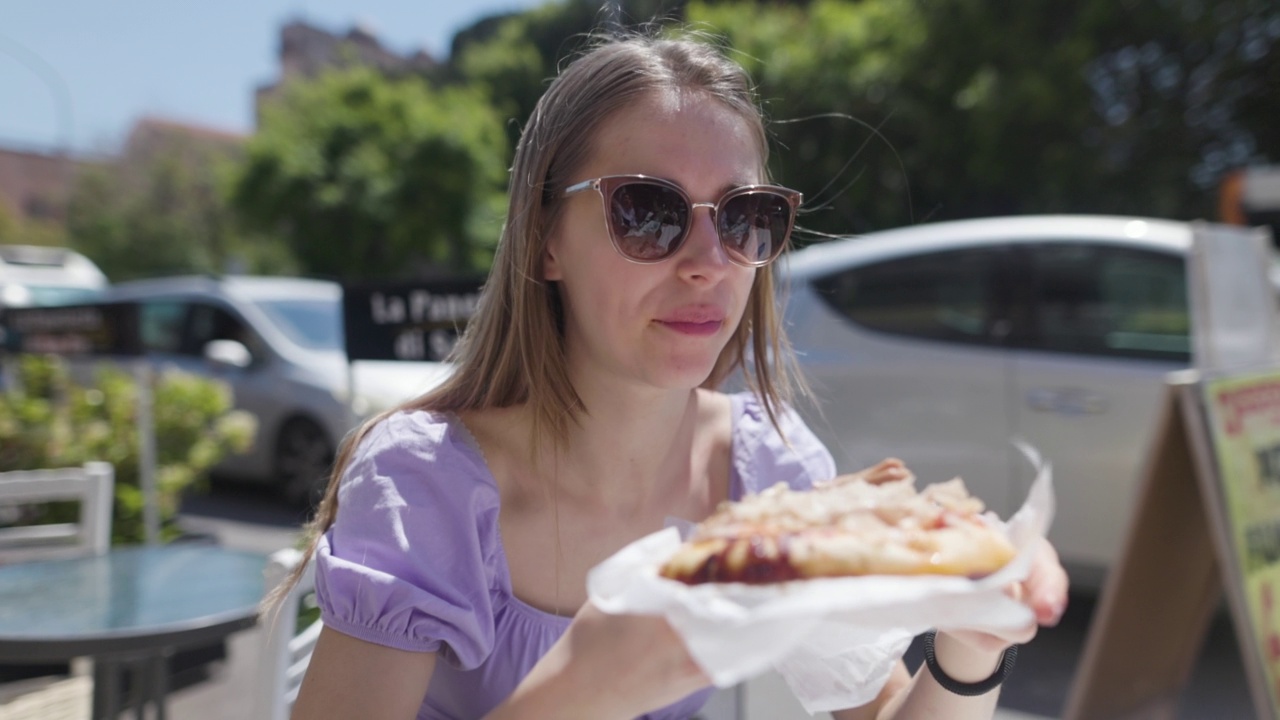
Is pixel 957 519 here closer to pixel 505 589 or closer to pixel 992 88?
pixel 505 589

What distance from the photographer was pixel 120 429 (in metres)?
5.08

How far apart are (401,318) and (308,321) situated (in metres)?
4.94

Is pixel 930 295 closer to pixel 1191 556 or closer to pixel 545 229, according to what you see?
pixel 1191 556

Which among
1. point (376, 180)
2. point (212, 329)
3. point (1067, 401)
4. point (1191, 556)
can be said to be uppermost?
point (376, 180)

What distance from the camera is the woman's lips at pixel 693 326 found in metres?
1.31

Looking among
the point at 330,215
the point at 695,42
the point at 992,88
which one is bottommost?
the point at 695,42

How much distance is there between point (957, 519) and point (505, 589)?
2.16ft

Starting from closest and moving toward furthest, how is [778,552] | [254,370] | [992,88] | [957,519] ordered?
1. [778,552]
2. [957,519]
3. [254,370]
4. [992,88]

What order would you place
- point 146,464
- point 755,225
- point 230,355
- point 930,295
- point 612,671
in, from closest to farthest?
point 612,671, point 755,225, point 146,464, point 930,295, point 230,355

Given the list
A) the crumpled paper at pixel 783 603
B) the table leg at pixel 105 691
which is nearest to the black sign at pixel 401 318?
the table leg at pixel 105 691

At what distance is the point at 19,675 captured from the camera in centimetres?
347

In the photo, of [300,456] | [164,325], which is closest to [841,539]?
[300,456]

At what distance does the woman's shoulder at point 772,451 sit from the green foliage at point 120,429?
12.6ft

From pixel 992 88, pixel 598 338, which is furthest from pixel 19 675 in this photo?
pixel 992 88
